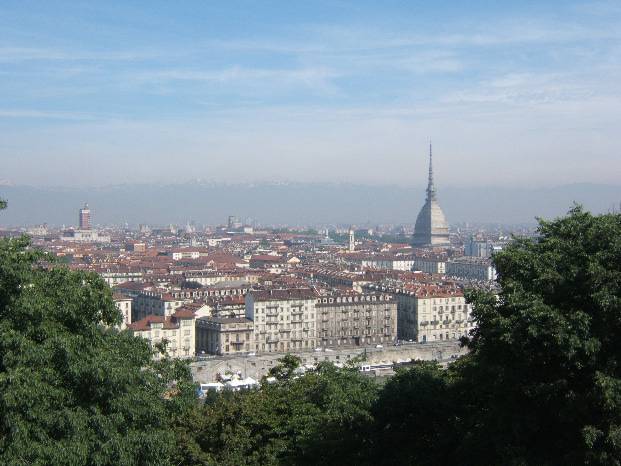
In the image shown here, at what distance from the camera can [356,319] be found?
151 ft

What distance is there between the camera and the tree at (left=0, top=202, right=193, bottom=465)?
8.44 metres

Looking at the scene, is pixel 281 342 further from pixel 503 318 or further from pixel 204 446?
pixel 503 318

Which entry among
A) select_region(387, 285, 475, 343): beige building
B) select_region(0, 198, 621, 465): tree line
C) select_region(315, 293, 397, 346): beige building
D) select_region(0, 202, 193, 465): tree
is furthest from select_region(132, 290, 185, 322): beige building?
select_region(0, 202, 193, 465): tree

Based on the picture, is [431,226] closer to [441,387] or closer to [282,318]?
[282,318]

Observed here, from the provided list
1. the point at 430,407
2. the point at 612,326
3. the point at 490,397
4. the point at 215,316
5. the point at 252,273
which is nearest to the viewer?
the point at 612,326

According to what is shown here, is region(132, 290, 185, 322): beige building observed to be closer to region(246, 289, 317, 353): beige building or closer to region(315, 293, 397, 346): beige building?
region(246, 289, 317, 353): beige building

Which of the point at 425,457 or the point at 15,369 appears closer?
the point at 15,369

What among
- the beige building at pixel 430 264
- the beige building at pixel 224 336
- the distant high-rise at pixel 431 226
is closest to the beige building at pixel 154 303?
the beige building at pixel 224 336

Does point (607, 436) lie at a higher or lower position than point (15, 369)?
lower

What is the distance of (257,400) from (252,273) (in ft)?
163

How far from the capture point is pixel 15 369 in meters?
8.50

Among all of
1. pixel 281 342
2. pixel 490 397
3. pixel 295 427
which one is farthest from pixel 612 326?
pixel 281 342

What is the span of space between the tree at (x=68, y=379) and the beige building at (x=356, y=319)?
3516 cm

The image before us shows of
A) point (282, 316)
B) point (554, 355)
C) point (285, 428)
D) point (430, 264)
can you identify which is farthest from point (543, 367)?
point (430, 264)
